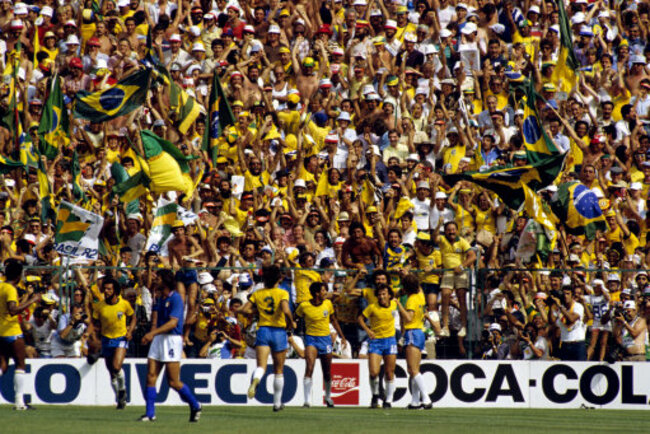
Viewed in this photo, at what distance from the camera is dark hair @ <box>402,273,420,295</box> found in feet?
66.6

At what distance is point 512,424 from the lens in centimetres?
1783

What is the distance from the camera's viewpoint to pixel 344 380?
22.1 m

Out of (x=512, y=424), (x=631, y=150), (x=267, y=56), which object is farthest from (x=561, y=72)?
(x=512, y=424)

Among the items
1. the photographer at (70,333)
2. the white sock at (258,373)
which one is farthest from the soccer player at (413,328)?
the photographer at (70,333)

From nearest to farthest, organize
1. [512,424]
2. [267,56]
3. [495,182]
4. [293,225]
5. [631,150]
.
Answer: [512,424] < [495,182] < [293,225] < [631,150] < [267,56]

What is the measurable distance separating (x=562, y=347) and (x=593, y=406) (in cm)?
115

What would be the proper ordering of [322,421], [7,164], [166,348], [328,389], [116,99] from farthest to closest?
1. [116,99]
2. [7,164]
3. [328,389]
4. [322,421]
5. [166,348]

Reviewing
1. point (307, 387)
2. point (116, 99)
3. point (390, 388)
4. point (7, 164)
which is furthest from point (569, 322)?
point (7, 164)

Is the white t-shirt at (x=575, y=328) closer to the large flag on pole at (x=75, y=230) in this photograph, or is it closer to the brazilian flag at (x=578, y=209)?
the brazilian flag at (x=578, y=209)

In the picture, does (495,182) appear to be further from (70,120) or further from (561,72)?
(70,120)

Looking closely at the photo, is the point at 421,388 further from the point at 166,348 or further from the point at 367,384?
the point at 166,348

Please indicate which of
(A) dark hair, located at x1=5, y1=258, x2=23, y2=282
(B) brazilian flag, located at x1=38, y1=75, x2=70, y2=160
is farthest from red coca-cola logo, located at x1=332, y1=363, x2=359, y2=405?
(B) brazilian flag, located at x1=38, y1=75, x2=70, y2=160

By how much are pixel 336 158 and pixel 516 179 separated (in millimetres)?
5033

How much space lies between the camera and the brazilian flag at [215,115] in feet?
77.6
